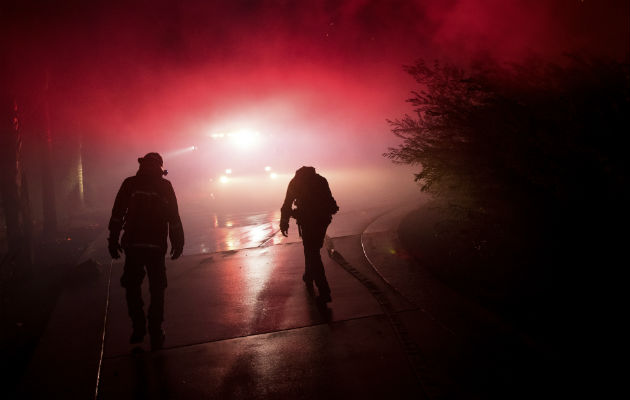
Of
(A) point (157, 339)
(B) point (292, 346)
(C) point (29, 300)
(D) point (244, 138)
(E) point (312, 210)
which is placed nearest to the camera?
(B) point (292, 346)

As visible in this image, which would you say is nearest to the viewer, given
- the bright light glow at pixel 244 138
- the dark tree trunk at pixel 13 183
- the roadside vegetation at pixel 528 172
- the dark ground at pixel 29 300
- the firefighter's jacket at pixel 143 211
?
the roadside vegetation at pixel 528 172

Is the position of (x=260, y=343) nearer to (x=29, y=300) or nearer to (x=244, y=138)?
(x=29, y=300)

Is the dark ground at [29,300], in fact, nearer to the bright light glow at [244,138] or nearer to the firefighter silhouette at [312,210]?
the firefighter silhouette at [312,210]

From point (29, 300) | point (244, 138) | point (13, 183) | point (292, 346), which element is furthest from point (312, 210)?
point (244, 138)

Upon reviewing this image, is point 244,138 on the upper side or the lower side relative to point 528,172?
upper

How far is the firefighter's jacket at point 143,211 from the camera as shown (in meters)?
3.62

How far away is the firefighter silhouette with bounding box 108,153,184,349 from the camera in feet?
11.8

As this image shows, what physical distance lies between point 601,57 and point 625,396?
2901 mm

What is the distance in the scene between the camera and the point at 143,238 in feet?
11.9

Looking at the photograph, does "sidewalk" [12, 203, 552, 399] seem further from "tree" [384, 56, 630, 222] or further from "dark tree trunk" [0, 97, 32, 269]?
"dark tree trunk" [0, 97, 32, 269]

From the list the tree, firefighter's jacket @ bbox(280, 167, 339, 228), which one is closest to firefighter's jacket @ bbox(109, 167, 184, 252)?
firefighter's jacket @ bbox(280, 167, 339, 228)

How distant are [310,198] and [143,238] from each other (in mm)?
1665

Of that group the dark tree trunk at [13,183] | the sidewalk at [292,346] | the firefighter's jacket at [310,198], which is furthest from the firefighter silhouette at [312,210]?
the dark tree trunk at [13,183]

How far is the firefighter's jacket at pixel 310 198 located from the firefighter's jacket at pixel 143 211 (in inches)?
49.4
